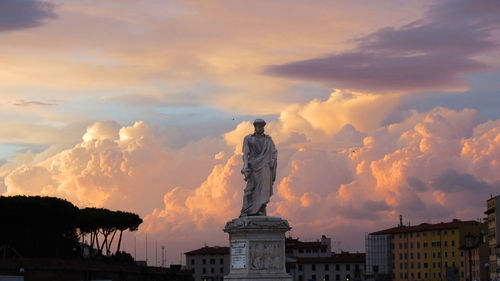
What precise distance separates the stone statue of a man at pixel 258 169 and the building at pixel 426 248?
130275mm

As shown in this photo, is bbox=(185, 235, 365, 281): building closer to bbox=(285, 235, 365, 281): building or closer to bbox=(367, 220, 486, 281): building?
bbox=(285, 235, 365, 281): building

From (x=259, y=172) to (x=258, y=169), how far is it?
0.10 metres

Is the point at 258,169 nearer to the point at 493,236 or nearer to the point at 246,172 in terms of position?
the point at 246,172

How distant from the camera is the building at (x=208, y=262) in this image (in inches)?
7288

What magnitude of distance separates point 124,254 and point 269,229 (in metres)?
134

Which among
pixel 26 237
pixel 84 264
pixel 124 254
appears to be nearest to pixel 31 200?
pixel 26 237

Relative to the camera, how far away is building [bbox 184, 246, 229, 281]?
185125mm

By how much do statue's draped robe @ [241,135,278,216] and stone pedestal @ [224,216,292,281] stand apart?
0.80m

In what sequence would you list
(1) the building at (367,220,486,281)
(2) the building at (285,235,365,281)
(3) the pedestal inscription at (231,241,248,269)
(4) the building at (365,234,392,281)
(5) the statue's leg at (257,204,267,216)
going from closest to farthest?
(3) the pedestal inscription at (231,241,248,269) < (5) the statue's leg at (257,204,267,216) < (1) the building at (367,220,486,281) < (2) the building at (285,235,365,281) < (4) the building at (365,234,392,281)

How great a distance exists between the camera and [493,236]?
126562 mm

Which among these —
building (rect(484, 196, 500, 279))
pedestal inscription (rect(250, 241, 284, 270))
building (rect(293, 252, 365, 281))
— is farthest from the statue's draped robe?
building (rect(293, 252, 365, 281))

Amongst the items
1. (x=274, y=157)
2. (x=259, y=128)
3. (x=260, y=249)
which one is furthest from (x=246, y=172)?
(x=260, y=249)

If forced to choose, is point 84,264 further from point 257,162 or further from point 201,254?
point 201,254

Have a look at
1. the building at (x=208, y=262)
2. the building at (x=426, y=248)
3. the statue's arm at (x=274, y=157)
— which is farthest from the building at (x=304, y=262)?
the statue's arm at (x=274, y=157)
